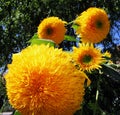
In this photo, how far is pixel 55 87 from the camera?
106 cm

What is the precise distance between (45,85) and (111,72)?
0.50 meters

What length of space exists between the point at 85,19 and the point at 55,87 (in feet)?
2.17

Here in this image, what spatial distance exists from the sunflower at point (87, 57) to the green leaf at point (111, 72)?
2 cm

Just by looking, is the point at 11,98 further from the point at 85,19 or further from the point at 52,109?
the point at 85,19

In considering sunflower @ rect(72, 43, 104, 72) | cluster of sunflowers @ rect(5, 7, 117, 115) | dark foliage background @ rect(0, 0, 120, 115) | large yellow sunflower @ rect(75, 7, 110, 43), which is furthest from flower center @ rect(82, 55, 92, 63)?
dark foliage background @ rect(0, 0, 120, 115)

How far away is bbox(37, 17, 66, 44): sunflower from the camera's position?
1.66 m

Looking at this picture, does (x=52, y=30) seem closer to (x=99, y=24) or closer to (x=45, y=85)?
(x=99, y=24)

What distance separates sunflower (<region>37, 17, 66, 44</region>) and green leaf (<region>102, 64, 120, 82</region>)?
20 cm

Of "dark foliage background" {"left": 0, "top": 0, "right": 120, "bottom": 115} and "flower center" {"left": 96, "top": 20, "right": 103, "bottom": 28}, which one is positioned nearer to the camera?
→ "flower center" {"left": 96, "top": 20, "right": 103, "bottom": 28}

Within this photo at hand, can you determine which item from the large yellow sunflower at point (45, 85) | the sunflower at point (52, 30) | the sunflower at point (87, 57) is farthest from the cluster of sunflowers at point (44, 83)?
the sunflower at point (52, 30)

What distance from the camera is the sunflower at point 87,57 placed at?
4.91ft

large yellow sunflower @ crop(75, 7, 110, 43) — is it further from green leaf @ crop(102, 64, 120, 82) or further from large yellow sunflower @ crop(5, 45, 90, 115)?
large yellow sunflower @ crop(5, 45, 90, 115)

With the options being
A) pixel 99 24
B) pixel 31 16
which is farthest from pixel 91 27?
pixel 31 16

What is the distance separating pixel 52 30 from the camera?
5.49ft
